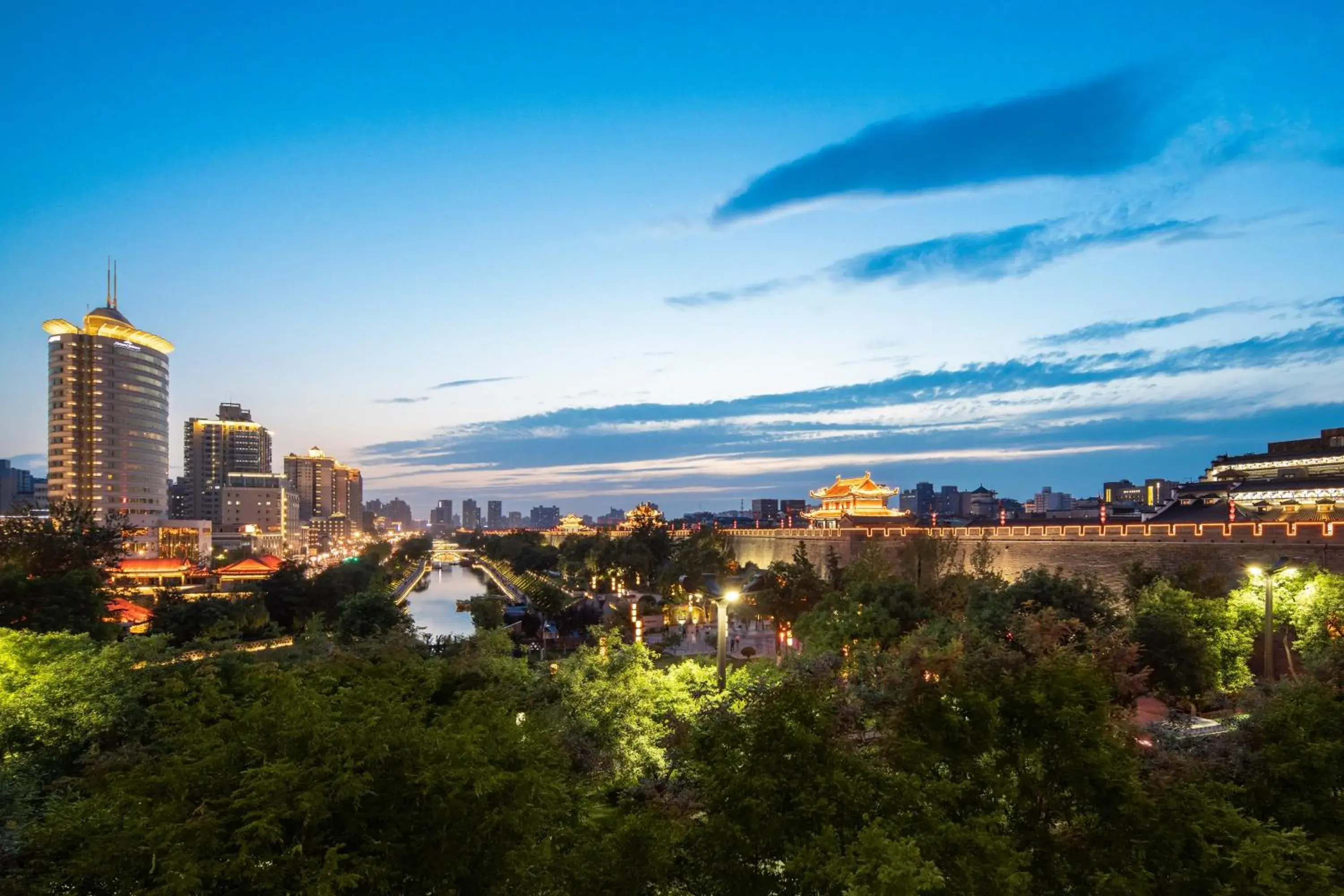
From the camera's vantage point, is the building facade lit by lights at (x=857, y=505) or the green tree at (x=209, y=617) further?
the building facade lit by lights at (x=857, y=505)

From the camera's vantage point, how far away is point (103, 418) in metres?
114

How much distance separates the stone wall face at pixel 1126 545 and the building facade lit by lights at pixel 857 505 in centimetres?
1630

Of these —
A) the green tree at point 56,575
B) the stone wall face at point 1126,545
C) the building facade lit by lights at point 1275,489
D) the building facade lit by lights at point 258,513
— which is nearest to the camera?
the stone wall face at point 1126,545

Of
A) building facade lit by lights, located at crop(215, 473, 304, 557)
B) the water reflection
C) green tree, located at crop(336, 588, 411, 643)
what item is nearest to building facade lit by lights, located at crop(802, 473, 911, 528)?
the water reflection

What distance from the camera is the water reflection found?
75162 mm

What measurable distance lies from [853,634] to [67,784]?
2203cm

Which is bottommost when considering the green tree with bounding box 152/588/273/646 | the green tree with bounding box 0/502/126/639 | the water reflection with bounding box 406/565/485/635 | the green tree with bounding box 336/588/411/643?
the water reflection with bounding box 406/565/485/635

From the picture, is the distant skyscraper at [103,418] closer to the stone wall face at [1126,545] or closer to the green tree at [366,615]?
the green tree at [366,615]

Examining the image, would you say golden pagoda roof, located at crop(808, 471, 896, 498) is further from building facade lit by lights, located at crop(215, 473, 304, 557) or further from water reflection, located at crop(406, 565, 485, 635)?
building facade lit by lights, located at crop(215, 473, 304, 557)

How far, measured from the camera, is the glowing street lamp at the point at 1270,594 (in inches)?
768

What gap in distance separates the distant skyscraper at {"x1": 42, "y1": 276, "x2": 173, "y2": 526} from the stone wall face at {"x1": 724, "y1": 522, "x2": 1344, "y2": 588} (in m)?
107

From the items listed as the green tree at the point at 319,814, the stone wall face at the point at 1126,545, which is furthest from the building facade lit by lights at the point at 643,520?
the green tree at the point at 319,814

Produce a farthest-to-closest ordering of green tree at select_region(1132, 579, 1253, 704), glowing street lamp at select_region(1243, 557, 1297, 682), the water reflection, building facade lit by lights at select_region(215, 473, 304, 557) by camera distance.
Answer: building facade lit by lights at select_region(215, 473, 304, 557)
the water reflection
green tree at select_region(1132, 579, 1253, 704)
glowing street lamp at select_region(1243, 557, 1297, 682)

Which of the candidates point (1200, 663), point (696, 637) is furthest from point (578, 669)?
point (696, 637)
